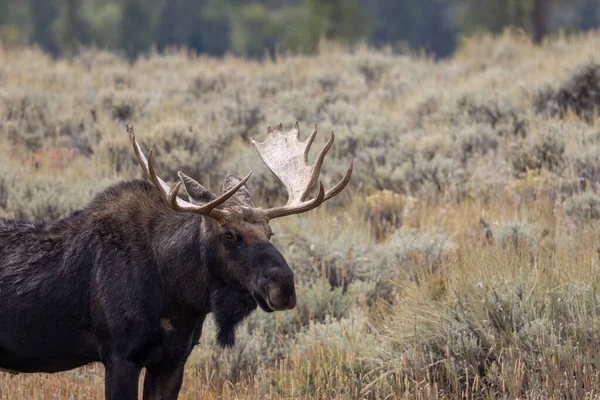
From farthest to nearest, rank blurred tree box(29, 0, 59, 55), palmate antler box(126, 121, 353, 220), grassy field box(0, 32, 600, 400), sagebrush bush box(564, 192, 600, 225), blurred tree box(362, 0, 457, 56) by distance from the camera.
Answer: blurred tree box(362, 0, 457, 56) < blurred tree box(29, 0, 59, 55) < sagebrush bush box(564, 192, 600, 225) < grassy field box(0, 32, 600, 400) < palmate antler box(126, 121, 353, 220)

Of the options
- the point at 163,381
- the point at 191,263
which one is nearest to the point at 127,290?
the point at 191,263

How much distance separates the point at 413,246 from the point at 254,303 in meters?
3.24

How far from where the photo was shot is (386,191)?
10.1 metres

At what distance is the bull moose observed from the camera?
5.05 m

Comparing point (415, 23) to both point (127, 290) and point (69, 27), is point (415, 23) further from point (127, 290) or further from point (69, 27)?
point (127, 290)

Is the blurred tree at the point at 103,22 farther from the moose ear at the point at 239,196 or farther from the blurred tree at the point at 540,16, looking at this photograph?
the moose ear at the point at 239,196

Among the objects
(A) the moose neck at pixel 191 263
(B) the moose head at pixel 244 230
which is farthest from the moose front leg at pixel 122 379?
(B) the moose head at pixel 244 230

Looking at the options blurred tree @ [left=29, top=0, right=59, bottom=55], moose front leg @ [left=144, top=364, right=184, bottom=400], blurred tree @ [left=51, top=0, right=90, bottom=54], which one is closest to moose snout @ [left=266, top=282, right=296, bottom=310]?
moose front leg @ [left=144, top=364, right=184, bottom=400]

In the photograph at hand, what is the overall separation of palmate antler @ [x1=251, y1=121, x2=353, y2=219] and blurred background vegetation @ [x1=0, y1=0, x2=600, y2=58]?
2441 centimetres

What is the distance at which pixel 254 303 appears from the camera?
518 cm

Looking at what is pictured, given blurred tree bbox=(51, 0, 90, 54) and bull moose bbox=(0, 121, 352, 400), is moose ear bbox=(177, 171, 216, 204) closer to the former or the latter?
bull moose bbox=(0, 121, 352, 400)

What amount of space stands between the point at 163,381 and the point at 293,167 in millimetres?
1454

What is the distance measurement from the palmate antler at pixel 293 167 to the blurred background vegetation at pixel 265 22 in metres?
24.4

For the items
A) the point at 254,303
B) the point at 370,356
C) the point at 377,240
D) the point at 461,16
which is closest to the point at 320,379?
the point at 370,356
